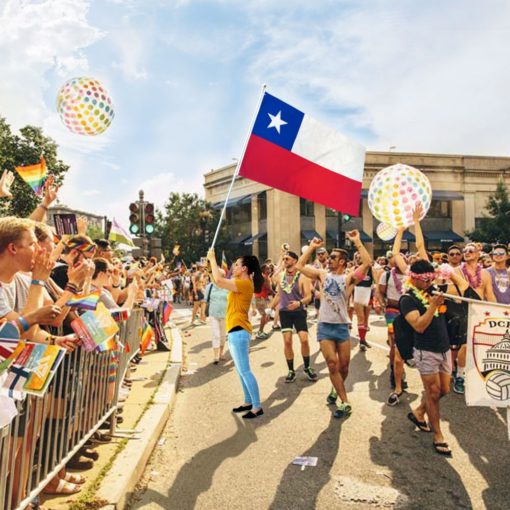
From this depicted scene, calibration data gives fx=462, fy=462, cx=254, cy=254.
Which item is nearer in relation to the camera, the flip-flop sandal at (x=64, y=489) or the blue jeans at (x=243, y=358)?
the flip-flop sandal at (x=64, y=489)

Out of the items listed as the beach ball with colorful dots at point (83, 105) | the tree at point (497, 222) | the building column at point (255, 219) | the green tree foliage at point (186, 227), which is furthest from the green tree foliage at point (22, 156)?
the tree at point (497, 222)

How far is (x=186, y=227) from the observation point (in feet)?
125

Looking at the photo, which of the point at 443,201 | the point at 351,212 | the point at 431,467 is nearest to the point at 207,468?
the point at 431,467

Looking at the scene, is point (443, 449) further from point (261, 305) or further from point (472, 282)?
point (261, 305)

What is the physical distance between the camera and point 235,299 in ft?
18.8

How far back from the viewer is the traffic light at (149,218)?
12976 mm

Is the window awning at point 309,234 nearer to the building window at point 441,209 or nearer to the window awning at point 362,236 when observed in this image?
the window awning at point 362,236

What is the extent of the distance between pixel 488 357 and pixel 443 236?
110 ft

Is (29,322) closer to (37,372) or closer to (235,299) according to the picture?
(37,372)

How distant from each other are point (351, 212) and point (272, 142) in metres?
1.52

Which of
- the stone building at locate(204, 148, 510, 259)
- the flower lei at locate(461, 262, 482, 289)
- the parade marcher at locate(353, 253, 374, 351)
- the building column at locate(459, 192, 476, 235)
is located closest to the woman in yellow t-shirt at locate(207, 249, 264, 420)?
the flower lei at locate(461, 262, 482, 289)

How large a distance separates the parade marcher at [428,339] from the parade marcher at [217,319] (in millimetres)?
4679

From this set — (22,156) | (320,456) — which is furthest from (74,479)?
(22,156)

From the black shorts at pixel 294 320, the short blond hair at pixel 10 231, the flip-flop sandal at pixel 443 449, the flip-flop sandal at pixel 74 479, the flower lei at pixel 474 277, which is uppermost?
the short blond hair at pixel 10 231
